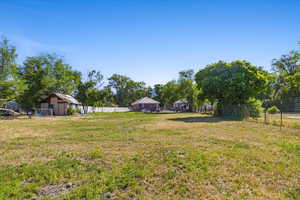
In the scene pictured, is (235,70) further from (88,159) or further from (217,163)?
(88,159)

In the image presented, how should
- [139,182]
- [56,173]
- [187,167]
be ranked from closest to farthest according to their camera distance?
[139,182]
[56,173]
[187,167]

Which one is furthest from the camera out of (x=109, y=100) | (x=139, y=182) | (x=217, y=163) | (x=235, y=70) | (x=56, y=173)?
(x=109, y=100)

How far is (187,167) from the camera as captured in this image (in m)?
3.75

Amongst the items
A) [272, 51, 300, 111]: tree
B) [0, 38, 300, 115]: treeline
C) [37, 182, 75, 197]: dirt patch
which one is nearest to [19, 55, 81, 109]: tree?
[0, 38, 300, 115]: treeline

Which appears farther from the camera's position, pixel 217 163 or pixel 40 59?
pixel 40 59

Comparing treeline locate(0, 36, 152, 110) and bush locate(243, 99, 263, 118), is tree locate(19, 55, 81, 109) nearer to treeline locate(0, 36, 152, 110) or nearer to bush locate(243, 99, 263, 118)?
treeline locate(0, 36, 152, 110)

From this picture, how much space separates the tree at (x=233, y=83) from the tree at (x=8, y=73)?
80.6ft

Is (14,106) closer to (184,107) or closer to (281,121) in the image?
(184,107)

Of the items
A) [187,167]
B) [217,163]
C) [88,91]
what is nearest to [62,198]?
[187,167]

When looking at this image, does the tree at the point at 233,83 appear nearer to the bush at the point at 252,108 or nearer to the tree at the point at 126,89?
the bush at the point at 252,108

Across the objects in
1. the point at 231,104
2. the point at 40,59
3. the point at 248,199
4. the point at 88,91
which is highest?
the point at 40,59

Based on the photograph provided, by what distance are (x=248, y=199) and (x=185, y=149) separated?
8.69 ft

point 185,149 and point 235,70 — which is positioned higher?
point 235,70

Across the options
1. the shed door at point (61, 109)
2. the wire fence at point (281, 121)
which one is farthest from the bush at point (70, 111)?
the wire fence at point (281, 121)
